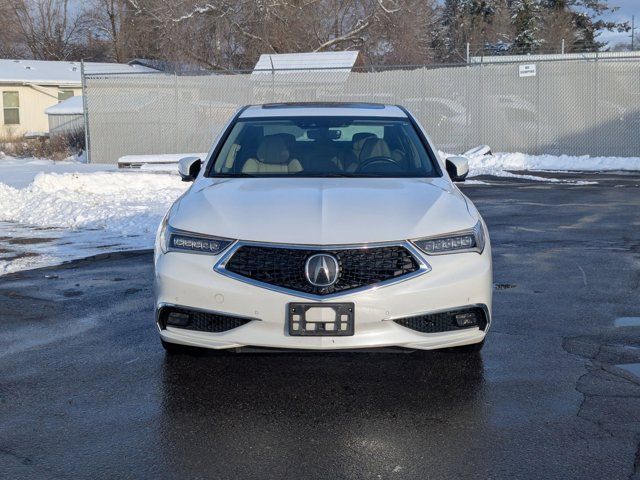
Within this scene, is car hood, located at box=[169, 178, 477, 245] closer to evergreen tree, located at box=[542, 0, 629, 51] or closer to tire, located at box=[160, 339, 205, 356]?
tire, located at box=[160, 339, 205, 356]

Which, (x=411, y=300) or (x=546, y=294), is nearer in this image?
(x=411, y=300)

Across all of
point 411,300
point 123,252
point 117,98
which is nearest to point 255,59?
point 117,98

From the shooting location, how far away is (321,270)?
14.8 ft

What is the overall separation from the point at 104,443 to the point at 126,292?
3432 millimetres

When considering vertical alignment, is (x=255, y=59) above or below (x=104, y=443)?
above

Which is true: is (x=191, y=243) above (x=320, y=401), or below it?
above

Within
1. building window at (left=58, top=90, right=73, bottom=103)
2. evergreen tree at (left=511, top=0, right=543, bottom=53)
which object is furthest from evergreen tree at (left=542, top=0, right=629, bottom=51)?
building window at (left=58, top=90, right=73, bottom=103)

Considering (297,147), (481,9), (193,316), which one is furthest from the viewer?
(481,9)

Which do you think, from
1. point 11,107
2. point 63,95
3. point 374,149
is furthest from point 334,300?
point 63,95

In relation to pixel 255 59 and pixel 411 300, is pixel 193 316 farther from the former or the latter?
pixel 255 59

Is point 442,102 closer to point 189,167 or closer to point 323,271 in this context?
point 189,167

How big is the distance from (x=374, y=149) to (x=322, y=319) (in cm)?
208

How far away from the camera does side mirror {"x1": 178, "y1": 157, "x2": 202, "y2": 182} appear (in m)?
6.49

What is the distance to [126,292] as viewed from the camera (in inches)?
294
